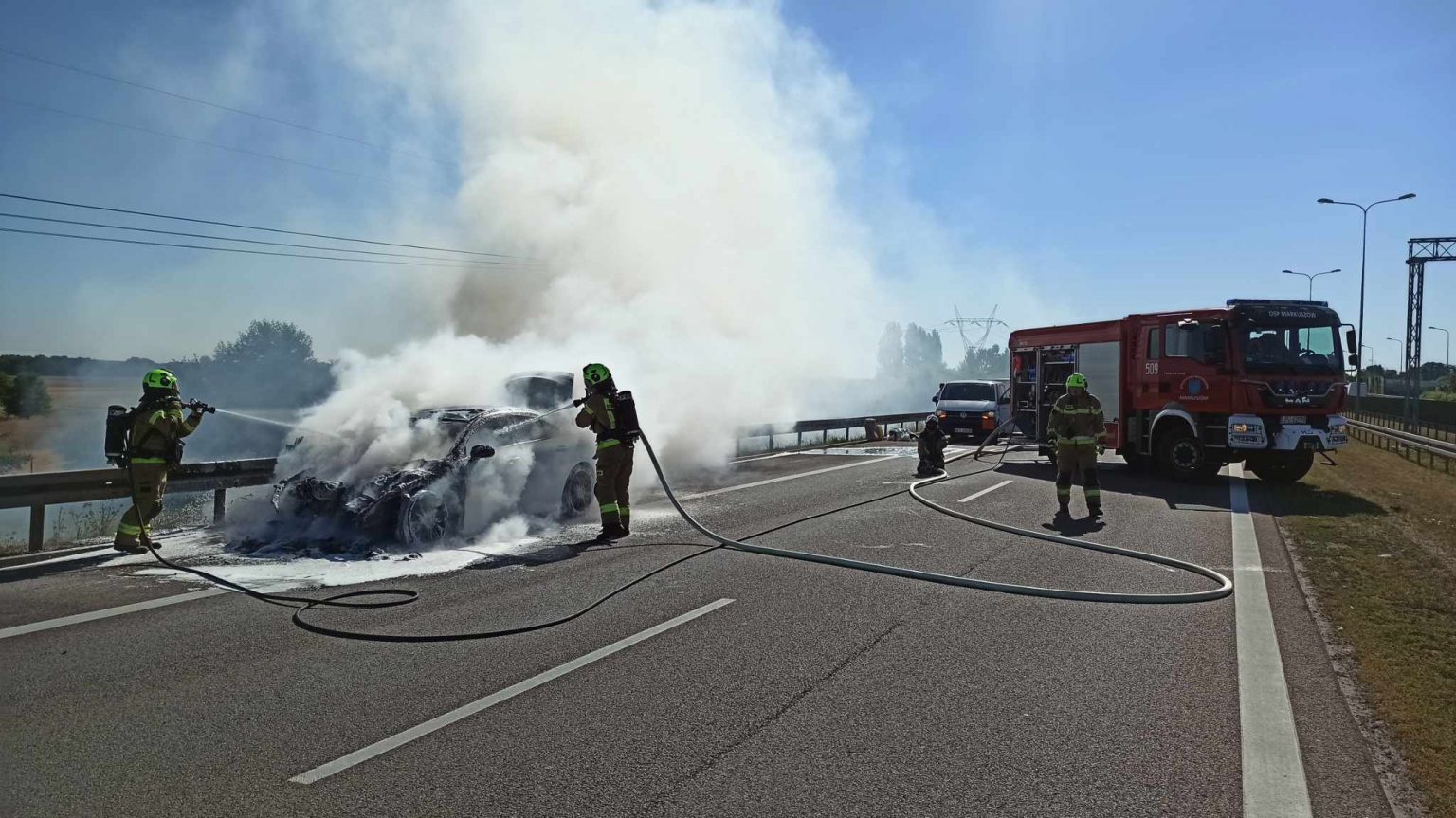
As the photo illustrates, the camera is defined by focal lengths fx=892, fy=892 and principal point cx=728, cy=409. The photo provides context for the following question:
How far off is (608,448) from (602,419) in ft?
1.09

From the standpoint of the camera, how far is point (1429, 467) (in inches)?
757

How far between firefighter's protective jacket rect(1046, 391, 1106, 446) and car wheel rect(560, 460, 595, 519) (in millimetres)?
6192

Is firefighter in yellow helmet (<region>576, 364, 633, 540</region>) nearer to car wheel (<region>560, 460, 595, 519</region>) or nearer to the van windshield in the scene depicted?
car wheel (<region>560, 460, 595, 519</region>)

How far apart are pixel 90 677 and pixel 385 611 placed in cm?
182

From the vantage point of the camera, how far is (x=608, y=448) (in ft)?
32.3

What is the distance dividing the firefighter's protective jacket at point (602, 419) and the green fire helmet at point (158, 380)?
4.12 metres

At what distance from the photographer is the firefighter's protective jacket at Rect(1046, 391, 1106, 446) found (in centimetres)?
1166

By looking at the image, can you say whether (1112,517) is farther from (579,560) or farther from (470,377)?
(470,377)

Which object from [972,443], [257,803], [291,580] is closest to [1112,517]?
[291,580]

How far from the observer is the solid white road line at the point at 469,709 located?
373 centimetres

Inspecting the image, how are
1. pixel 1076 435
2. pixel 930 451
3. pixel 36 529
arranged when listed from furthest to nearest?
pixel 930 451
pixel 1076 435
pixel 36 529

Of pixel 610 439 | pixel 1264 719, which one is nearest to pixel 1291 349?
pixel 610 439

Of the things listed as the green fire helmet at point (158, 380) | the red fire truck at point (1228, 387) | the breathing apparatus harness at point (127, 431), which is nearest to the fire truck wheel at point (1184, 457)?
the red fire truck at point (1228, 387)

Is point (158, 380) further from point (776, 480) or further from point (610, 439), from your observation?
point (776, 480)
